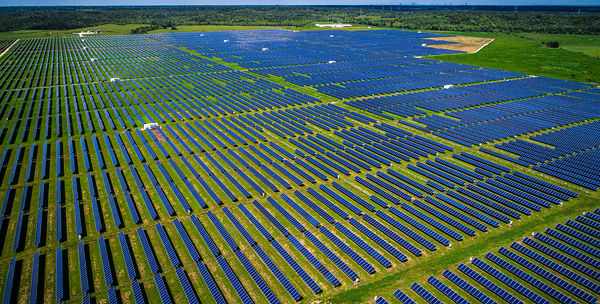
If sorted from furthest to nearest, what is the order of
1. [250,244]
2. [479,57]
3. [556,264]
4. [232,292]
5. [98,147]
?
[479,57] → [98,147] → [250,244] → [556,264] → [232,292]

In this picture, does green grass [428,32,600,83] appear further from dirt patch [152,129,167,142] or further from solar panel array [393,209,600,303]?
dirt patch [152,129,167,142]

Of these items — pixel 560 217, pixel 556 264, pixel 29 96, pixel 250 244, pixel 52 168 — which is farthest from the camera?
pixel 29 96

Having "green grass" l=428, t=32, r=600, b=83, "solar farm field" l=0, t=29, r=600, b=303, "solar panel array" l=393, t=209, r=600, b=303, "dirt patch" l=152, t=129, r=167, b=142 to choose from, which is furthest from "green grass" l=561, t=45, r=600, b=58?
"dirt patch" l=152, t=129, r=167, b=142

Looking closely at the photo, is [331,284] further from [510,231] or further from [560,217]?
[560,217]

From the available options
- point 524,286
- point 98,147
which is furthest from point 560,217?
point 98,147

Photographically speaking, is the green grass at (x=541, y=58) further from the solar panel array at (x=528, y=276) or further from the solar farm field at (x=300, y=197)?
the solar panel array at (x=528, y=276)

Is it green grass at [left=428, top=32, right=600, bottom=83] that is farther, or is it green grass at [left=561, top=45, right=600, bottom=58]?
green grass at [left=561, top=45, right=600, bottom=58]

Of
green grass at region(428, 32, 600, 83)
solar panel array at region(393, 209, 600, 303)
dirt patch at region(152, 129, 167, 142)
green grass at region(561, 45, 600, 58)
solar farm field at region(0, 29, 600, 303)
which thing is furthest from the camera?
green grass at region(561, 45, 600, 58)
